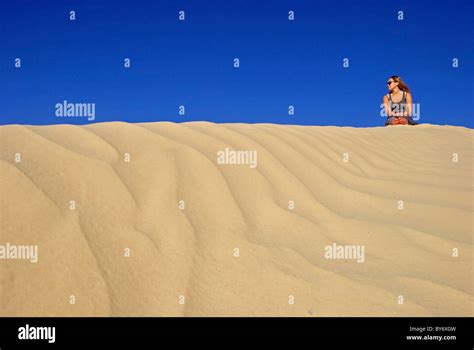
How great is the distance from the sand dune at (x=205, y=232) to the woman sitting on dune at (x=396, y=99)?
14.9m

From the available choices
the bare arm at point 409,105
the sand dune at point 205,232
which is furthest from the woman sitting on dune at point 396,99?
the sand dune at point 205,232

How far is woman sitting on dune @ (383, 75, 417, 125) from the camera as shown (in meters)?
18.4

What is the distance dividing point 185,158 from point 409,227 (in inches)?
84.6

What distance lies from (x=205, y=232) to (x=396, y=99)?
64.6 feet

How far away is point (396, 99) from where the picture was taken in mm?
20188

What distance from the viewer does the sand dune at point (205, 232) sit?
91.4 inches

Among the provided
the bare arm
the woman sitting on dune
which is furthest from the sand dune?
the woman sitting on dune

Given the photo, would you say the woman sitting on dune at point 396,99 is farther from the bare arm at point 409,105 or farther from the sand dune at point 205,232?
the sand dune at point 205,232

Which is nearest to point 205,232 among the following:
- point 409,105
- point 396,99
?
point 409,105

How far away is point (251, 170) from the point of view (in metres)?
4.02

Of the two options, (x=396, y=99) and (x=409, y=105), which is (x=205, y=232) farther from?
(x=396, y=99)
